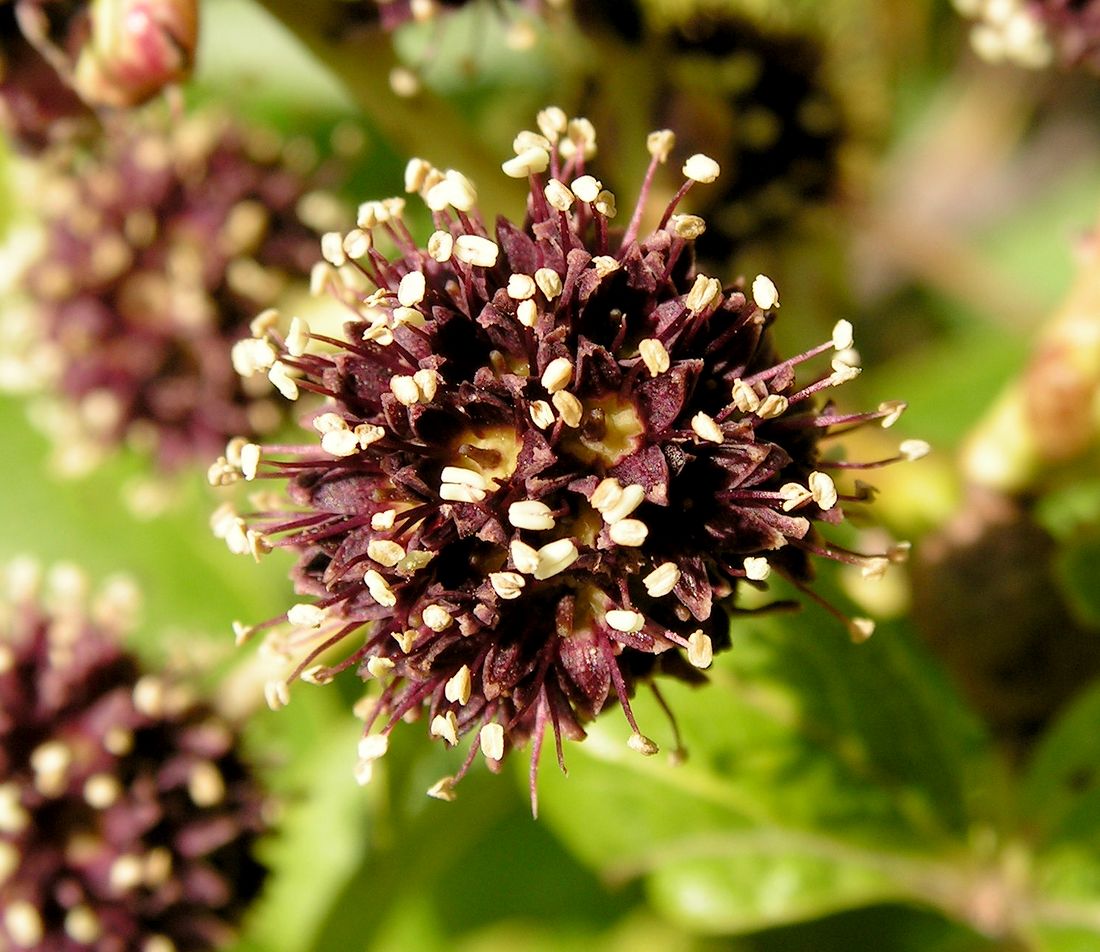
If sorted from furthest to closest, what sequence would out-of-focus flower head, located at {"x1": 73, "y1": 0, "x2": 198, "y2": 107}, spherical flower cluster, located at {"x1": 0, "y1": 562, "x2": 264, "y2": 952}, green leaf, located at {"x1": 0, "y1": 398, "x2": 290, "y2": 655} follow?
green leaf, located at {"x1": 0, "y1": 398, "x2": 290, "y2": 655} < spherical flower cluster, located at {"x1": 0, "y1": 562, "x2": 264, "y2": 952} < out-of-focus flower head, located at {"x1": 73, "y1": 0, "x2": 198, "y2": 107}

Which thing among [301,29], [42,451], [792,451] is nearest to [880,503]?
[792,451]

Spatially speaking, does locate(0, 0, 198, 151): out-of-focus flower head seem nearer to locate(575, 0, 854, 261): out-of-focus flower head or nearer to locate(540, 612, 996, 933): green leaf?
A: locate(575, 0, 854, 261): out-of-focus flower head

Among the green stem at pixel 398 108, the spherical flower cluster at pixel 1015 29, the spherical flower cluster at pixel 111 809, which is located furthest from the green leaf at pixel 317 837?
the spherical flower cluster at pixel 1015 29

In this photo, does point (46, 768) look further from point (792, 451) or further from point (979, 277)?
point (979, 277)

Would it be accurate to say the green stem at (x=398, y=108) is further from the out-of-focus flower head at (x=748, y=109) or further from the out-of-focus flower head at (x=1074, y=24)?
the out-of-focus flower head at (x=1074, y=24)

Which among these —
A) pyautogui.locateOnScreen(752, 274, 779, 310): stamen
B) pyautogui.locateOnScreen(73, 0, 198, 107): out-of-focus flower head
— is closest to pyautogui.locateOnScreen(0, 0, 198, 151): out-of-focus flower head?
pyautogui.locateOnScreen(73, 0, 198, 107): out-of-focus flower head

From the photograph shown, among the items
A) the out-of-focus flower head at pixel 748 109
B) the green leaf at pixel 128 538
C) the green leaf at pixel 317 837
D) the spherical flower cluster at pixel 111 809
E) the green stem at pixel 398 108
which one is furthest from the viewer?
the green leaf at pixel 128 538
